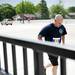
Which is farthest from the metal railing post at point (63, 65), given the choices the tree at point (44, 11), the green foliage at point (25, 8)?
the green foliage at point (25, 8)

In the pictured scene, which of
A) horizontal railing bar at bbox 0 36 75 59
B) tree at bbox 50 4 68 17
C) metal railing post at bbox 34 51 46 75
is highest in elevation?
horizontal railing bar at bbox 0 36 75 59

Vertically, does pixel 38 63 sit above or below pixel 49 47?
below

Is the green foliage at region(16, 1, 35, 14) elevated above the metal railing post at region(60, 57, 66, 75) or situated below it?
below

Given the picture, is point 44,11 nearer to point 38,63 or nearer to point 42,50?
point 38,63

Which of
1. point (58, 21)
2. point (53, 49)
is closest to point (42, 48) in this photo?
point (53, 49)

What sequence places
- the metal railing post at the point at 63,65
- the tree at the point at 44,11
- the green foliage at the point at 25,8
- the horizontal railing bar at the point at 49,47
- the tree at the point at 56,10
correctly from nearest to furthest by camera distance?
the horizontal railing bar at the point at 49,47, the metal railing post at the point at 63,65, the tree at the point at 44,11, the green foliage at the point at 25,8, the tree at the point at 56,10

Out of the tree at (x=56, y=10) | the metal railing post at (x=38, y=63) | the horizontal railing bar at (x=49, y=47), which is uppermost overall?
the horizontal railing bar at (x=49, y=47)

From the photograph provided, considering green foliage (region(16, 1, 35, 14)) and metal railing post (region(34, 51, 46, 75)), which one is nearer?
metal railing post (region(34, 51, 46, 75))

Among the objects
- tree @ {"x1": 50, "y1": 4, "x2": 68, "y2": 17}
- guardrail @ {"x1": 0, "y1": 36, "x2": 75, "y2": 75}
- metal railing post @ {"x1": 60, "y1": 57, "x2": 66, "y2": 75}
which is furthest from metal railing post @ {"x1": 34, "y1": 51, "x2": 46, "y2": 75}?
tree @ {"x1": 50, "y1": 4, "x2": 68, "y2": 17}

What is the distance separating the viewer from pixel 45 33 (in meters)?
7.58

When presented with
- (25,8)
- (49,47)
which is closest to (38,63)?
(49,47)

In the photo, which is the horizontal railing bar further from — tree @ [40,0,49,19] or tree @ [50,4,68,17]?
tree @ [50,4,68,17]

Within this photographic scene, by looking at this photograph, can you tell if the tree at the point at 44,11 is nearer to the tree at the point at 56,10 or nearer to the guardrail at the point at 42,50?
the tree at the point at 56,10

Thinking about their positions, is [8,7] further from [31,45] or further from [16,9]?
[31,45]
